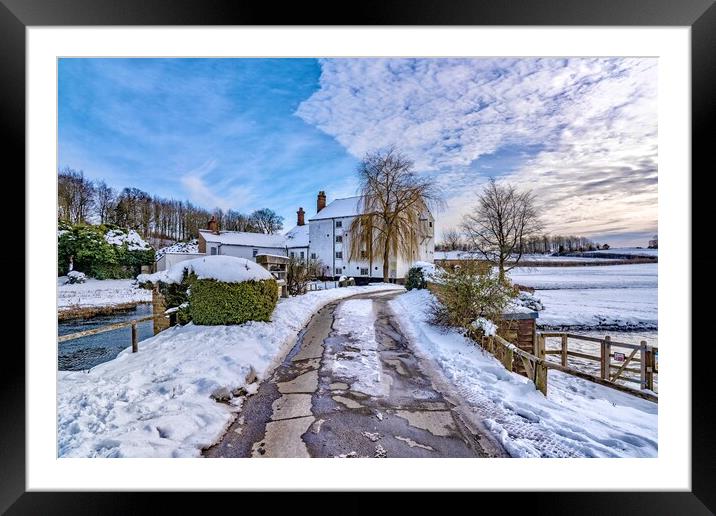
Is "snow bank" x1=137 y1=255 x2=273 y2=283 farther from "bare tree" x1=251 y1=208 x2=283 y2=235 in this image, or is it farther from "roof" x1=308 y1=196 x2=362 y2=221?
"roof" x1=308 y1=196 x2=362 y2=221

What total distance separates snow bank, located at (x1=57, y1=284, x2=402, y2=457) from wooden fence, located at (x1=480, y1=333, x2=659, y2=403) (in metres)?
1.82

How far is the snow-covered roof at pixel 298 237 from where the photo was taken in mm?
2900

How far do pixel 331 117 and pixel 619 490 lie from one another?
270cm

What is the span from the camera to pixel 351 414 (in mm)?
1438

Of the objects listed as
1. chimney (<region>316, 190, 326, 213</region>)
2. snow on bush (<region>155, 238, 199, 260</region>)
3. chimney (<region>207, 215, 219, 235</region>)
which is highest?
chimney (<region>316, 190, 326, 213</region>)

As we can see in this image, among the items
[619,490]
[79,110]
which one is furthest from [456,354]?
[79,110]

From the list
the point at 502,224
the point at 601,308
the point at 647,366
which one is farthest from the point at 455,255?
the point at 647,366

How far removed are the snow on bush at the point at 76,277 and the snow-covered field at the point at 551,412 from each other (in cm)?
247

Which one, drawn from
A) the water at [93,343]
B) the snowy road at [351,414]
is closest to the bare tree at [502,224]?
the snowy road at [351,414]

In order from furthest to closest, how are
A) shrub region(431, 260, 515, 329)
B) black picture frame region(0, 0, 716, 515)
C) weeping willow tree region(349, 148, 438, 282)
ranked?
shrub region(431, 260, 515, 329)
weeping willow tree region(349, 148, 438, 282)
black picture frame region(0, 0, 716, 515)

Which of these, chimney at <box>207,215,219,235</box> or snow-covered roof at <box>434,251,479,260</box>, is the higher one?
chimney at <box>207,215,219,235</box>

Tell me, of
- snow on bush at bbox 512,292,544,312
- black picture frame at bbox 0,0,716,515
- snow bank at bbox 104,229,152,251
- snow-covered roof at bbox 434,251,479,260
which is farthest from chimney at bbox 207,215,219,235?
snow on bush at bbox 512,292,544,312

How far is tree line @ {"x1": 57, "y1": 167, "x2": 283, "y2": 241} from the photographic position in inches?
65.6
